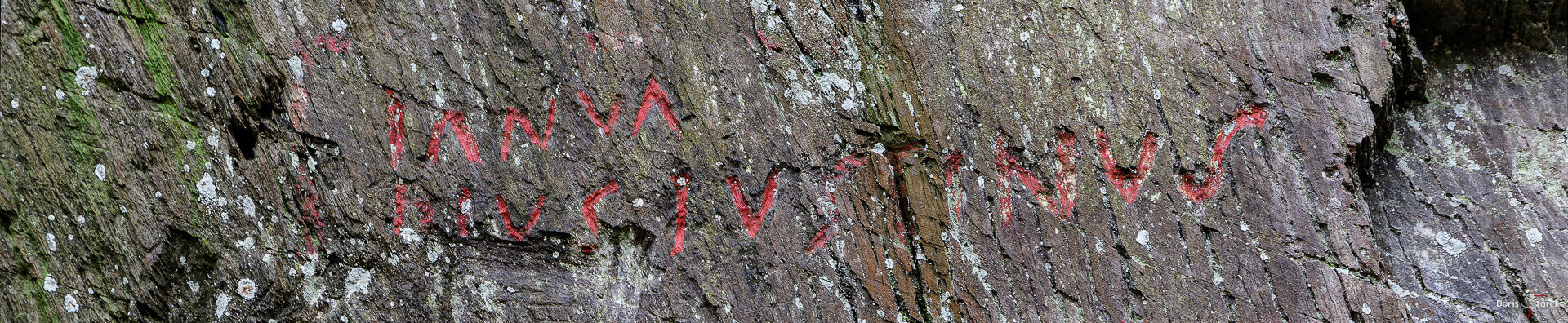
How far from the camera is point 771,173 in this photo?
232cm

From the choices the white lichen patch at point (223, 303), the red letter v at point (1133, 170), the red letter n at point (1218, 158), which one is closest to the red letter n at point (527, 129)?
the white lichen patch at point (223, 303)

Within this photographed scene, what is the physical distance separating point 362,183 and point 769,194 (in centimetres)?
119

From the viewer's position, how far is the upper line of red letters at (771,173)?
226 centimetres

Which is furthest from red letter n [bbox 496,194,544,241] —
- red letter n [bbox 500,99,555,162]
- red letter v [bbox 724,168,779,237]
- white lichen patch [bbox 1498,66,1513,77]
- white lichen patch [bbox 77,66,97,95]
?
white lichen patch [bbox 1498,66,1513,77]

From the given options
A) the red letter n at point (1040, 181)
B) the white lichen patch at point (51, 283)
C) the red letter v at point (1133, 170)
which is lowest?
the white lichen patch at point (51, 283)

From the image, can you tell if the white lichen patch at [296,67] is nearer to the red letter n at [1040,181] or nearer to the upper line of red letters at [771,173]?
the upper line of red letters at [771,173]

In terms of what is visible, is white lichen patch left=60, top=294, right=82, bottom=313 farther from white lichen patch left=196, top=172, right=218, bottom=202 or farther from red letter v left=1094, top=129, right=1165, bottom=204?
red letter v left=1094, top=129, right=1165, bottom=204

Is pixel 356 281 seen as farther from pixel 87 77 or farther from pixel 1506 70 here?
pixel 1506 70

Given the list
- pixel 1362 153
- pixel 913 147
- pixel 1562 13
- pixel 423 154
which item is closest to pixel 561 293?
pixel 423 154

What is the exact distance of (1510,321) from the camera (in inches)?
92.6

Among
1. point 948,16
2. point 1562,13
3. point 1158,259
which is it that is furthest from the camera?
point 1562,13

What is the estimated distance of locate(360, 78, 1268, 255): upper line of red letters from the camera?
2260 mm

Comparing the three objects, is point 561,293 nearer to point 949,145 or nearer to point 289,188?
point 289,188

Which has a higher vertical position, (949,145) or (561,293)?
(949,145)
